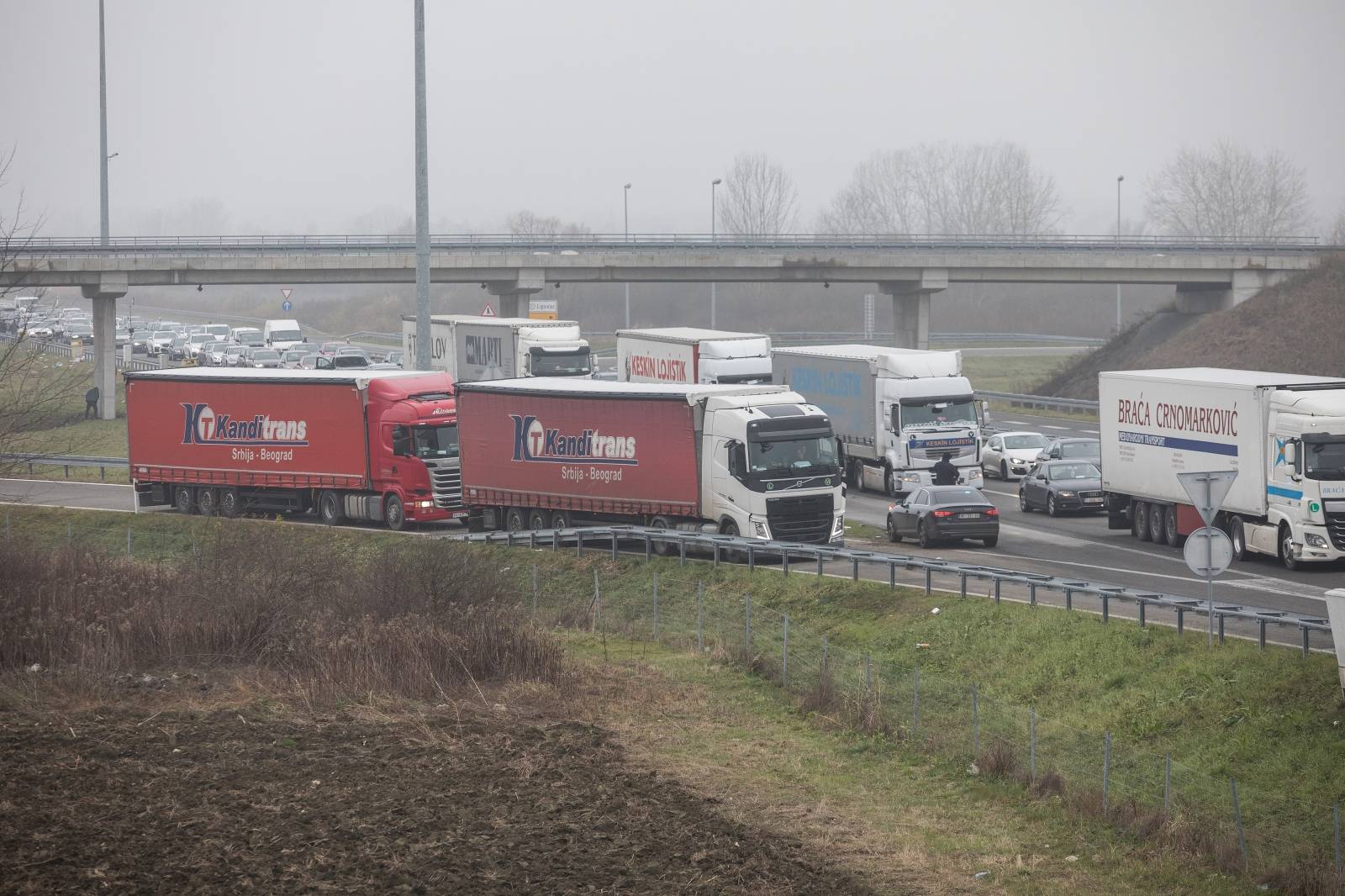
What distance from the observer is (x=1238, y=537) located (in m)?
31.5

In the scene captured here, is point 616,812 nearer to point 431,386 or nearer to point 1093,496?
point 431,386

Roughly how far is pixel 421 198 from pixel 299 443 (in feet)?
23.8

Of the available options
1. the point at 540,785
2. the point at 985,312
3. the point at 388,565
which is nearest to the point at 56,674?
the point at 388,565

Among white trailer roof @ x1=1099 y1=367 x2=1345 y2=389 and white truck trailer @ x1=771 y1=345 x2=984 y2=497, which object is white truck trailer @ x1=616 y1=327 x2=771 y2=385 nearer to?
white truck trailer @ x1=771 y1=345 x2=984 y2=497

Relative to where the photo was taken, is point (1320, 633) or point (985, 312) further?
point (985, 312)

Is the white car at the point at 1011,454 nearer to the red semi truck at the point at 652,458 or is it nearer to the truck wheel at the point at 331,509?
the red semi truck at the point at 652,458

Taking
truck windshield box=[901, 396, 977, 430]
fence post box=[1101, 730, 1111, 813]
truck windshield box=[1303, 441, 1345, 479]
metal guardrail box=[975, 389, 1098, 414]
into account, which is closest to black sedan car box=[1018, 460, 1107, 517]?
truck windshield box=[901, 396, 977, 430]

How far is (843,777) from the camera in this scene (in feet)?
62.6

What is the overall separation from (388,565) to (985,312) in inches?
4731

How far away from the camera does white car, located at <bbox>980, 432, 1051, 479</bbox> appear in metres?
49.3

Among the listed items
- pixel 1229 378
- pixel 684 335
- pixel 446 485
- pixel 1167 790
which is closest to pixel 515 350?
pixel 684 335

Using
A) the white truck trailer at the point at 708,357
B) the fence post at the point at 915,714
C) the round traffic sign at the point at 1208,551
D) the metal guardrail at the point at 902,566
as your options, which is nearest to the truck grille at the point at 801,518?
the metal guardrail at the point at 902,566

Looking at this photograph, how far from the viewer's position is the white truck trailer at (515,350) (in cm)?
5625

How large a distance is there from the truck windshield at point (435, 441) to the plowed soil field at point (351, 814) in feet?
60.3
